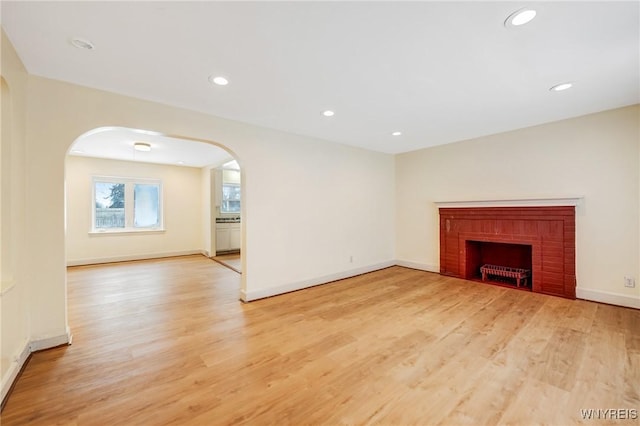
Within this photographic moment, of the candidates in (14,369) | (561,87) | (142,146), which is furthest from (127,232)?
(561,87)

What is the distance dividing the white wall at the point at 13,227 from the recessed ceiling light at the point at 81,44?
388mm

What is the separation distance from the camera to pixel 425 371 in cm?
202

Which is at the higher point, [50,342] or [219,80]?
[219,80]

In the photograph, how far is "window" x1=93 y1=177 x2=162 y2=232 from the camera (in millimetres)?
6246

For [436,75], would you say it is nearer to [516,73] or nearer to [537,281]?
[516,73]

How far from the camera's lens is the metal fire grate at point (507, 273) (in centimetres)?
407

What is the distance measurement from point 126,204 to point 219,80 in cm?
571

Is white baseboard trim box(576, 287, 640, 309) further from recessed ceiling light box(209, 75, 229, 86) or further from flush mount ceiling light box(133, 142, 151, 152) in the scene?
flush mount ceiling light box(133, 142, 151, 152)

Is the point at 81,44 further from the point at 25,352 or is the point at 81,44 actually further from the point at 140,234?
the point at 140,234

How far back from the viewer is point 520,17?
1.69 meters

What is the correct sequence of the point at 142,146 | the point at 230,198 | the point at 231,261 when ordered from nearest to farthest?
1. the point at 142,146
2. the point at 231,261
3. the point at 230,198

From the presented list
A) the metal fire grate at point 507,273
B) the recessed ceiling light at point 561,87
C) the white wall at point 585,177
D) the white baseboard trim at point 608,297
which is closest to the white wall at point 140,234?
the white wall at point 585,177

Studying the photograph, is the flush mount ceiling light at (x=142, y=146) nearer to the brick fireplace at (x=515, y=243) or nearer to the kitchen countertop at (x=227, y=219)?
the kitchen countertop at (x=227, y=219)

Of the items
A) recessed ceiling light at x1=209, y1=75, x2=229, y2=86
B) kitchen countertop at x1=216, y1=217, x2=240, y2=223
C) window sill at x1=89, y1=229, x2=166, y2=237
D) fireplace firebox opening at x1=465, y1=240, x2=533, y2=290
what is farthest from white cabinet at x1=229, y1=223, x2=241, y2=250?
fireplace firebox opening at x1=465, y1=240, x2=533, y2=290
